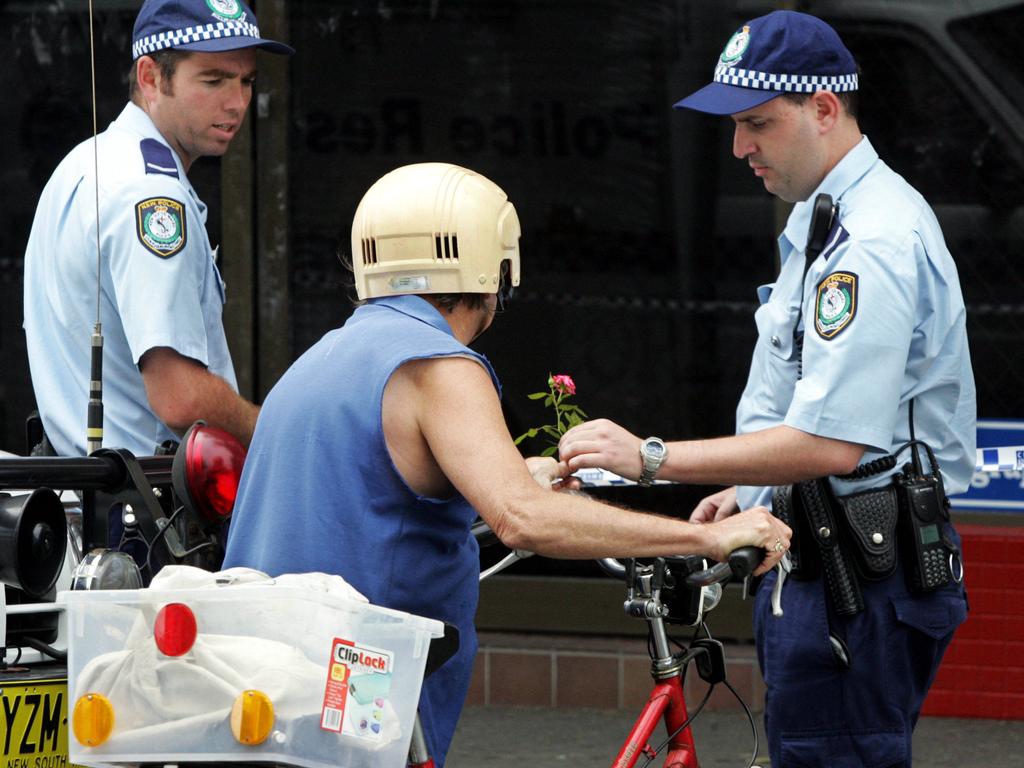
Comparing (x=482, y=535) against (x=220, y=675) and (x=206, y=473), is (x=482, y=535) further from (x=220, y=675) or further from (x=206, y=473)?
(x=220, y=675)

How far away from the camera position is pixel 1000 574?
6.13m

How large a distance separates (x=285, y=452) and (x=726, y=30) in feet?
12.9

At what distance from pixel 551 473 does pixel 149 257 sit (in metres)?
1.12

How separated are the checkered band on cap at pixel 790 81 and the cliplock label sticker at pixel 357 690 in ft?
5.80

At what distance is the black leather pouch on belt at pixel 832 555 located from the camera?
368cm

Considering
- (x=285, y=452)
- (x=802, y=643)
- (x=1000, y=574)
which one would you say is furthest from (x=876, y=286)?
(x=1000, y=574)

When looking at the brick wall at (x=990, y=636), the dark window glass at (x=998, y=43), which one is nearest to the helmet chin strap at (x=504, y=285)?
the brick wall at (x=990, y=636)

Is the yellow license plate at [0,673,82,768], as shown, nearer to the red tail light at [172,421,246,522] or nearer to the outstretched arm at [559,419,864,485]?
the red tail light at [172,421,246,522]

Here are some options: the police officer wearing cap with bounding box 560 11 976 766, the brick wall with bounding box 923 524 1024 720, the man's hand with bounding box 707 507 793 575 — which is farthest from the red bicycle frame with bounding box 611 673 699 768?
the brick wall with bounding box 923 524 1024 720

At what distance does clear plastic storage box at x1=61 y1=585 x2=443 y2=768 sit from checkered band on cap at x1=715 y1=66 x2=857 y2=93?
5.74 ft

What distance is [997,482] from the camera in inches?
246

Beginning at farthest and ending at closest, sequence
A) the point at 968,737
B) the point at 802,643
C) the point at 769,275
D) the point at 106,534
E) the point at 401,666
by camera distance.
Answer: the point at 769,275
the point at 968,737
the point at 802,643
the point at 106,534
the point at 401,666

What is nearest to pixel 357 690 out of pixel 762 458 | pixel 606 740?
pixel 762 458

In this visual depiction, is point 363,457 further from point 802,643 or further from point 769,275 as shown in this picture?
point 769,275
